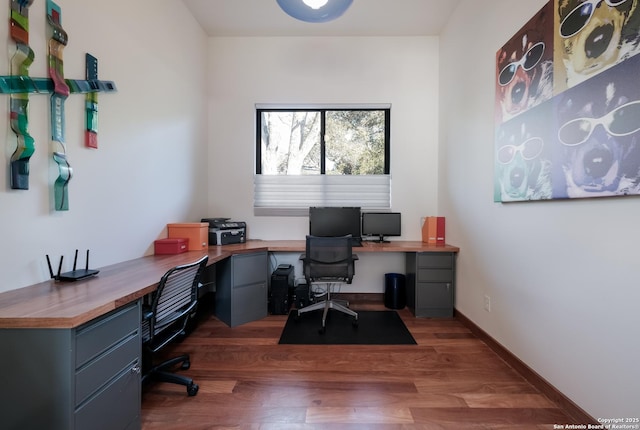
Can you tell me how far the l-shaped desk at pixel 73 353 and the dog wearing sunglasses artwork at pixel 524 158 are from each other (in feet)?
8.10

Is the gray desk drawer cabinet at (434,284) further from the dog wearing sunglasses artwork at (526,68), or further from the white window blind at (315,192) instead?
the dog wearing sunglasses artwork at (526,68)

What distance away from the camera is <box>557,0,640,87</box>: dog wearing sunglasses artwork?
1.14m

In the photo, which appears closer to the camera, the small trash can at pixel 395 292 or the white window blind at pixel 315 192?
the small trash can at pixel 395 292

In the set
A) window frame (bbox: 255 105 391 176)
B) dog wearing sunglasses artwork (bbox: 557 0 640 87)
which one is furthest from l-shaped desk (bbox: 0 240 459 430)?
dog wearing sunglasses artwork (bbox: 557 0 640 87)

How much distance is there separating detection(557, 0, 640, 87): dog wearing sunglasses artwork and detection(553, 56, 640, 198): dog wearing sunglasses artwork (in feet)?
0.21

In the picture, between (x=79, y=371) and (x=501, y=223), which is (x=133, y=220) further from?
(x=501, y=223)

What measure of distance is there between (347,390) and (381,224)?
6.28ft

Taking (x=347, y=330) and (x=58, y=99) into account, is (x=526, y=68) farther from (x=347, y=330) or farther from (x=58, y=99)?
(x=58, y=99)

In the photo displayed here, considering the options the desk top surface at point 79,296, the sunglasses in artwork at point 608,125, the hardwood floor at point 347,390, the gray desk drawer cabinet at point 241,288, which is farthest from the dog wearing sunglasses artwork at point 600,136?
the gray desk drawer cabinet at point 241,288

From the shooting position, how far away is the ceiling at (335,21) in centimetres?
269

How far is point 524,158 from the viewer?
174cm

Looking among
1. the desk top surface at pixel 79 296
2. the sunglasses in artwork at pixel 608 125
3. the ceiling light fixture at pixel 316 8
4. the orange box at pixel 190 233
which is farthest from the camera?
the orange box at pixel 190 233

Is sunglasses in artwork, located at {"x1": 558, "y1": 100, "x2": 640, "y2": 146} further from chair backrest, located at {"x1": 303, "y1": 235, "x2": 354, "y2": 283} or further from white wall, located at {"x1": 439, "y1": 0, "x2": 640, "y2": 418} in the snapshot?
chair backrest, located at {"x1": 303, "y1": 235, "x2": 354, "y2": 283}

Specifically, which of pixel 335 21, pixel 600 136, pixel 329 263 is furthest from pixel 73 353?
pixel 335 21
